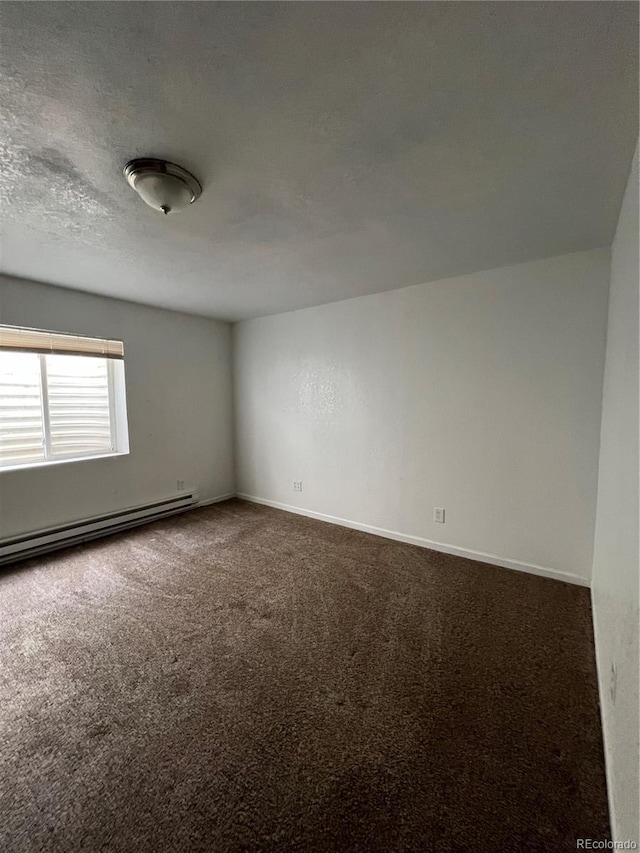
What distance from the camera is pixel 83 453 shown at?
3229 millimetres

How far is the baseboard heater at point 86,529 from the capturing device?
8.81 ft

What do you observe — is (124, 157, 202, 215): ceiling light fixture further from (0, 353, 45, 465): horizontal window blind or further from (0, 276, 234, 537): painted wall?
(0, 353, 45, 465): horizontal window blind

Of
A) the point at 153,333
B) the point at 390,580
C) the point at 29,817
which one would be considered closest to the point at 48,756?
the point at 29,817

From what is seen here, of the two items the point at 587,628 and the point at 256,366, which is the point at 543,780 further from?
the point at 256,366

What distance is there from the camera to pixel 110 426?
11.2ft

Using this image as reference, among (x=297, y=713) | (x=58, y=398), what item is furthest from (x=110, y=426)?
(x=297, y=713)

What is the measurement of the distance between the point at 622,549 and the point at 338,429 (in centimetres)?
243

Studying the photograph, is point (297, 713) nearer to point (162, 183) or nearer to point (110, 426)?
point (162, 183)

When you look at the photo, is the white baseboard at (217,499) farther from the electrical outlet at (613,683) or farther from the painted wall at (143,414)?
the electrical outlet at (613,683)

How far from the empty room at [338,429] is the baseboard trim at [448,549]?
0.03 meters

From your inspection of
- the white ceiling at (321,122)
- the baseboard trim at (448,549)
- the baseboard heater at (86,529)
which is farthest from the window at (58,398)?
the baseboard trim at (448,549)

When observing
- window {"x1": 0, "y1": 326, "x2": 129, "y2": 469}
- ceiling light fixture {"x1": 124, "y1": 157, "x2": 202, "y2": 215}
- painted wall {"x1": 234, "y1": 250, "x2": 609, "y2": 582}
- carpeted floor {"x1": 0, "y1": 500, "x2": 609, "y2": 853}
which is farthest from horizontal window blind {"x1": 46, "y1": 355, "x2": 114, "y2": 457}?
ceiling light fixture {"x1": 124, "y1": 157, "x2": 202, "y2": 215}

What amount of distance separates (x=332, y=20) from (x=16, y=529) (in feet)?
11.9

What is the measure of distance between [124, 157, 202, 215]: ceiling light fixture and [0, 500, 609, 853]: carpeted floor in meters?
2.17
